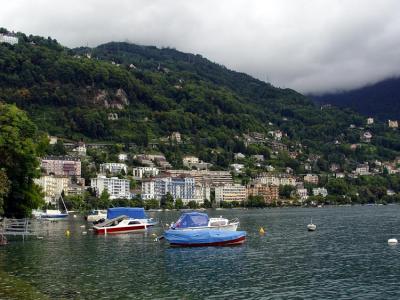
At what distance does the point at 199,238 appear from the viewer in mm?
63625

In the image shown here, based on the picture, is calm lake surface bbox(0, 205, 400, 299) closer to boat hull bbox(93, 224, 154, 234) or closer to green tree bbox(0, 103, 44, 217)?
green tree bbox(0, 103, 44, 217)

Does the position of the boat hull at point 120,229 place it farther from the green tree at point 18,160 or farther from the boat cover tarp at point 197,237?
the boat cover tarp at point 197,237

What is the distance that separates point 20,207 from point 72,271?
30.6m

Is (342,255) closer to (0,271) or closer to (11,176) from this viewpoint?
(0,271)

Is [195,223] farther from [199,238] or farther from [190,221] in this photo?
[199,238]

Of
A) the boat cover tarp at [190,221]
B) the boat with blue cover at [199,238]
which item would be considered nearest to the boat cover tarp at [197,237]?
the boat with blue cover at [199,238]

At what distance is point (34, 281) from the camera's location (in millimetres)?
37906

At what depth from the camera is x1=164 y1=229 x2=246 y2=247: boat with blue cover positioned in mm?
63500

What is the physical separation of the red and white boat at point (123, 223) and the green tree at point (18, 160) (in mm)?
15876

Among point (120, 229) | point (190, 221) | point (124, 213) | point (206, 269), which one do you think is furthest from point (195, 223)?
point (124, 213)

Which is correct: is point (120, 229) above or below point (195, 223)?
below

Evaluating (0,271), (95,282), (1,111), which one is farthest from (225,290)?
(1,111)

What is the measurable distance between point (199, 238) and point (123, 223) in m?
28.5

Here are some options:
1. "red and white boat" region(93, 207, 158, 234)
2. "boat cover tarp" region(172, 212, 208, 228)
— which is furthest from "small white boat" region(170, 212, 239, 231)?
"red and white boat" region(93, 207, 158, 234)
